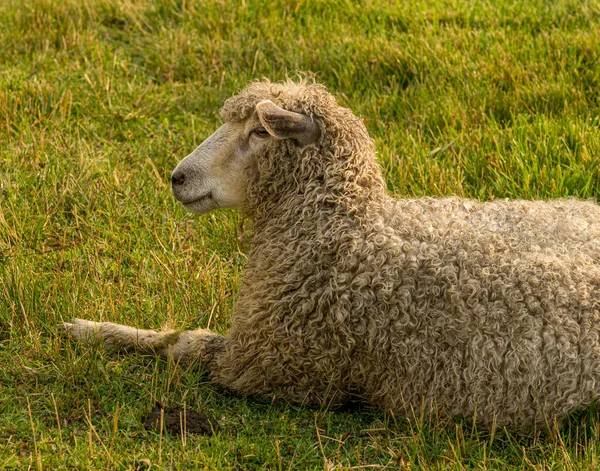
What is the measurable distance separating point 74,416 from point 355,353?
121 cm

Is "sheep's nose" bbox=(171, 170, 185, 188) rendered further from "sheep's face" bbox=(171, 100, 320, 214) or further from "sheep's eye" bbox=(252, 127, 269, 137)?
"sheep's eye" bbox=(252, 127, 269, 137)


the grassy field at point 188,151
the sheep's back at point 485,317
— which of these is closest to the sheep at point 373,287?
the sheep's back at point 485,317

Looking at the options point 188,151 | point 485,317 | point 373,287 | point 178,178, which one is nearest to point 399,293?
point 373,287

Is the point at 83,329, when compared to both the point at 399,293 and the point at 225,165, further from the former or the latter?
the point at 399,293

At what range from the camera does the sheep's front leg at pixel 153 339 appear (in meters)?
4.55

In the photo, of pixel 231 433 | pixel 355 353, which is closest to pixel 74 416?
pixel 231 433

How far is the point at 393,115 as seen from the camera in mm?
7188

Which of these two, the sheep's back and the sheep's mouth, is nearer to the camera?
the sheep's back

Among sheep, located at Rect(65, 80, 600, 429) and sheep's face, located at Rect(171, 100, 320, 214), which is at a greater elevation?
sheep's face, located at Rect(171, 100, 320, 214)

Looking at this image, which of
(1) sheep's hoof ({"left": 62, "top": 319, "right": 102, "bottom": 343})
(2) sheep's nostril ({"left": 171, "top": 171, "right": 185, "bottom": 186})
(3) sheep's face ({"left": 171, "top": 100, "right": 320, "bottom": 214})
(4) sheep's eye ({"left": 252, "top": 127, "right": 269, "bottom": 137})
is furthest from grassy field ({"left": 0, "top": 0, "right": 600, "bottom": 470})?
(4) sheep's eye ({"left": 252, "top": 127, "right": 269, "bottom": 137})

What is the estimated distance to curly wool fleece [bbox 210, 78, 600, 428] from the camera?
395 centimetres

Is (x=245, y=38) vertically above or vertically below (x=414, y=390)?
above

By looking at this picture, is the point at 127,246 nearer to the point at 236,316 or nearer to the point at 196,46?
the point at 236,316

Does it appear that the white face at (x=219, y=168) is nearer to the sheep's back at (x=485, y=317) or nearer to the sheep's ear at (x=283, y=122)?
the sheep's ear at (x=283, y=122)
